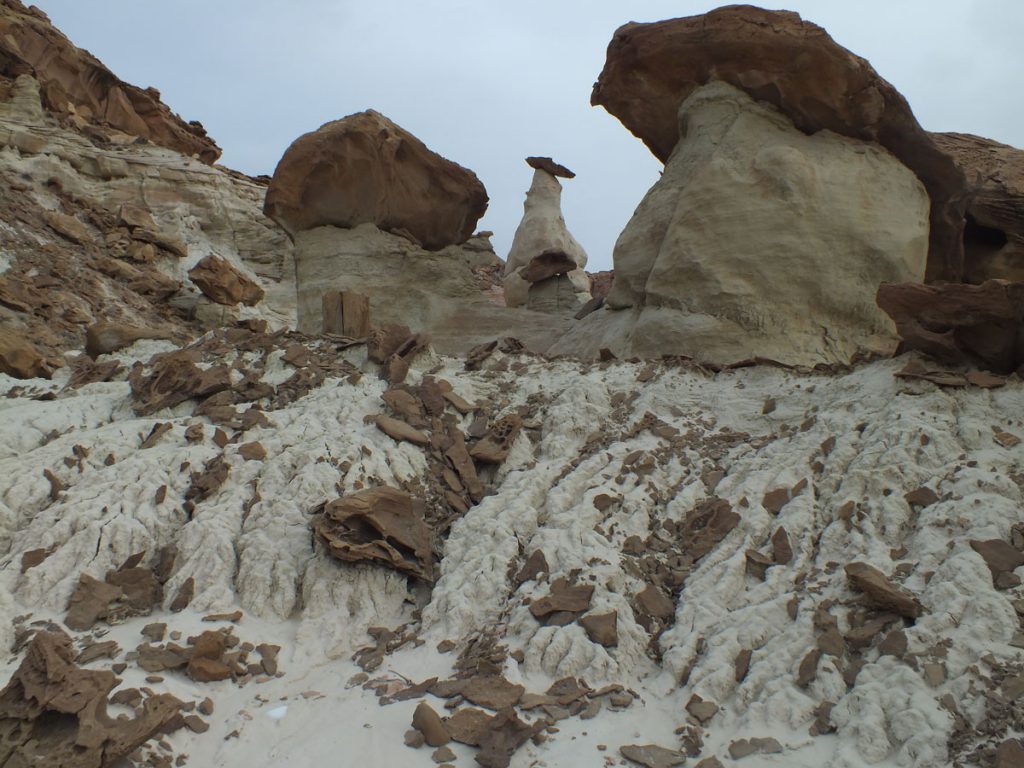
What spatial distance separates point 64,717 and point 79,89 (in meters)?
21.8

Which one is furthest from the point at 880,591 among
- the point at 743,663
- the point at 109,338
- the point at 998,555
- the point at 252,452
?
the point at 109,338

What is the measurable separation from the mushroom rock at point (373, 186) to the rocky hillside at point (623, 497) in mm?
2761

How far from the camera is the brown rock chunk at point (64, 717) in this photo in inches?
139

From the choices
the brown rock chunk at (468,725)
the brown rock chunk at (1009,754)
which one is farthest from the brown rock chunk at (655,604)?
the brown rock chunk at (1009,754)

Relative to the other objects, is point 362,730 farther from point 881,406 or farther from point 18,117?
point 18,117

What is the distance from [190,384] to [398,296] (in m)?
5.51

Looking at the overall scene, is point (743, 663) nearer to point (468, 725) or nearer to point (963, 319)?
point (468, 725)

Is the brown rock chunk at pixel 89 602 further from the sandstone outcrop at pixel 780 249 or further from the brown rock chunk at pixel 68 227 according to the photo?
the brown rock chunk at pixel 68 227

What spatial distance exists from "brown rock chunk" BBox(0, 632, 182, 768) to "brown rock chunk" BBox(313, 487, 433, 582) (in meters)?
1.34

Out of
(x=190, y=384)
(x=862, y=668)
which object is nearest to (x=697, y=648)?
(x=862, y=668)

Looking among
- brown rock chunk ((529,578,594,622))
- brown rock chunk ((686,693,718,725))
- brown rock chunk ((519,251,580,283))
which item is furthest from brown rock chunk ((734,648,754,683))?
brown rock chunk ((519,251,580,283))

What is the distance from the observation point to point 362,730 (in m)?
3.93

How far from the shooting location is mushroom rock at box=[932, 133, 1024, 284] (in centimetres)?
1024

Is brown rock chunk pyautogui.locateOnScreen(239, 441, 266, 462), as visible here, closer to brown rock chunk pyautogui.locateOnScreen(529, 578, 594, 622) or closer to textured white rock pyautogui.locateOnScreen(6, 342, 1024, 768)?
textured white rock pyautogui.locateOnScreen(6, 342, 1024, 768)
